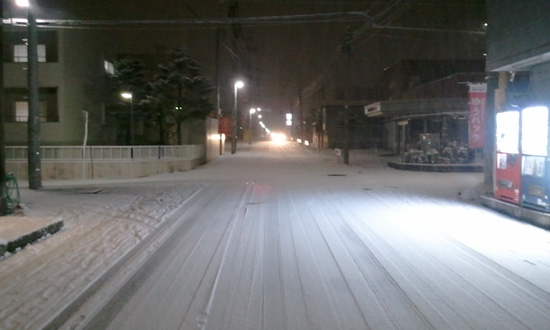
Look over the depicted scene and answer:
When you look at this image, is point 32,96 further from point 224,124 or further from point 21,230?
point 224,124

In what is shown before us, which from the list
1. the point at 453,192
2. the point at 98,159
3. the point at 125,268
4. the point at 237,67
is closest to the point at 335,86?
the point at 237,67

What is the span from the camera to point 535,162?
1109 cm

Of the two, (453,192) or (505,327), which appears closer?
(505,327)

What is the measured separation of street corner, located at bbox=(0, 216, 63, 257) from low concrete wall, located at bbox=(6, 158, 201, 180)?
41.7ft

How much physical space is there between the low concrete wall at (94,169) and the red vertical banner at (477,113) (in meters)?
14.7

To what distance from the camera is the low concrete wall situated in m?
23.8

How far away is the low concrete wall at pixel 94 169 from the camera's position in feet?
78.1

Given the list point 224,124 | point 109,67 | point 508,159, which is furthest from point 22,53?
point 508,159

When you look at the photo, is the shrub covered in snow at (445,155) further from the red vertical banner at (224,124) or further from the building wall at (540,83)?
the red vertical banner at (224,124)

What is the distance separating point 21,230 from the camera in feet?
30.5

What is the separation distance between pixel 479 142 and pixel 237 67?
109 feet

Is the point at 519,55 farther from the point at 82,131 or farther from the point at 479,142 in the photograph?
the point at 82,131

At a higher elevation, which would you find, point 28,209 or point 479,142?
point 479,142

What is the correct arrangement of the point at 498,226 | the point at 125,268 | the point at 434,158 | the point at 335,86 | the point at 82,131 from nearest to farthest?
1. the point at 125,268
2. the point at 498,226
3. the point at 434,158
4. the point at 82,131
5. the point at 335,86
